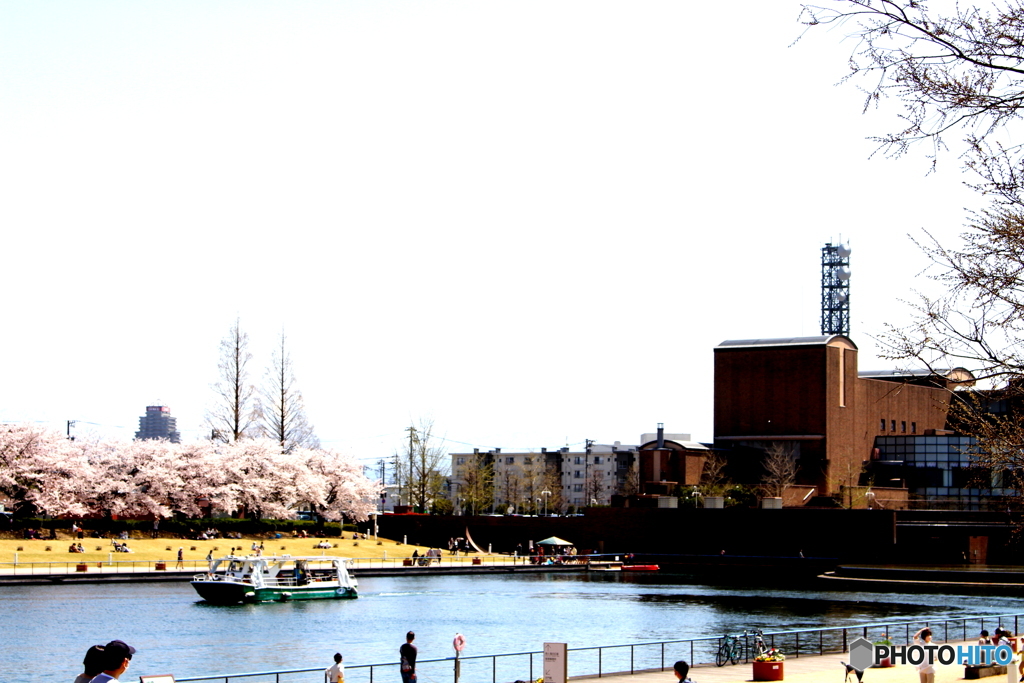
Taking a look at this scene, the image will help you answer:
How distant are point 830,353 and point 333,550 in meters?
49.1

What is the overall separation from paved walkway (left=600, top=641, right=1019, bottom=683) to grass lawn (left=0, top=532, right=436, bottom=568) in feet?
177

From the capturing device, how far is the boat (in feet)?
209

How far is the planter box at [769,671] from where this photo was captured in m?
30.8

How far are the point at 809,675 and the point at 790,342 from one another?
89.0 metres

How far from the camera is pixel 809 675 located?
1256 inches

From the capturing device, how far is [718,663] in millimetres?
36188

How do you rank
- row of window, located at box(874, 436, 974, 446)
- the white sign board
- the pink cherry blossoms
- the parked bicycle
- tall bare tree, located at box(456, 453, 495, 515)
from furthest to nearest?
tall bare tree, located at box(456, 453, 495, 515) < row of window, located at box(874, 436, 974, 446) < the pink cherry blossoms < the parked bicycle < the white sign board

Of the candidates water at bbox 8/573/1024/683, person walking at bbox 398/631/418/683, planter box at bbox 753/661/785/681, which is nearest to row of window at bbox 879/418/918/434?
water at bbox 8/573/1024/683

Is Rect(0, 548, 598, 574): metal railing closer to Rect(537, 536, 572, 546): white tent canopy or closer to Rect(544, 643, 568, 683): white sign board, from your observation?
Rect(537, 536, 572, 546): white tent canopy

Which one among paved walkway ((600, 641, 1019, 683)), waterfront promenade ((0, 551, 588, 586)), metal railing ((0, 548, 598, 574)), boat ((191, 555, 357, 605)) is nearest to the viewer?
paved walkway ((600, 641, 1019, 683))

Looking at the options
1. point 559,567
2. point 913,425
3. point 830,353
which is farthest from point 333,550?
point 913,425

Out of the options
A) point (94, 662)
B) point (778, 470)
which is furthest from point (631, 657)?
point (778, 470)

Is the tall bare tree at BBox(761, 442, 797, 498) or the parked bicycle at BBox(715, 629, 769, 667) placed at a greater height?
the tall bare tree at BBox(761, 442, 797, 498)

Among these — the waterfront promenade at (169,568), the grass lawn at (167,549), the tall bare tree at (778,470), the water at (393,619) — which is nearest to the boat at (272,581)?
the water at (393,619)
